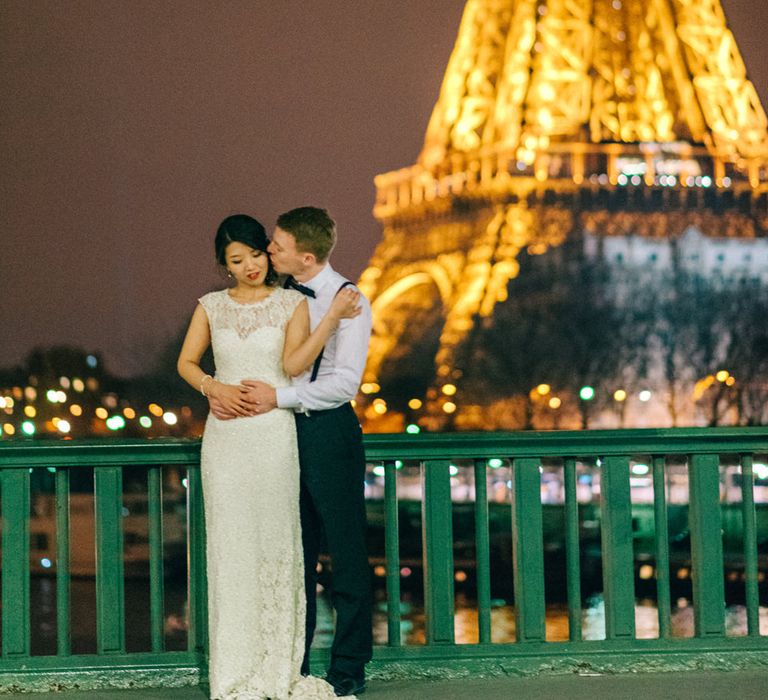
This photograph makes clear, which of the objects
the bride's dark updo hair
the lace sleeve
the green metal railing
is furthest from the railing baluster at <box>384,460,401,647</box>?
the bride's dark updo hair

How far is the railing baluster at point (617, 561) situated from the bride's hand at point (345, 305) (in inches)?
62.3

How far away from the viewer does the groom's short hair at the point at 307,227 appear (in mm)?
6539

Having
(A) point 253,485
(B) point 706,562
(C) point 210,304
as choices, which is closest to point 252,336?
(C) point 210,304

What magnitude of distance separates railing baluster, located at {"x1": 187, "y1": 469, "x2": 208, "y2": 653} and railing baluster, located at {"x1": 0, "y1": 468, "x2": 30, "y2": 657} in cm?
67

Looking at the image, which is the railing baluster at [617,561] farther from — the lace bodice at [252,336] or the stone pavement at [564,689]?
the lace bodice at [252,336]

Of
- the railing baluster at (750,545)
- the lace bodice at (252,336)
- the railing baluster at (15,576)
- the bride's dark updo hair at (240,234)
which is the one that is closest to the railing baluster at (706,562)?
the railing baluster at (750,545)

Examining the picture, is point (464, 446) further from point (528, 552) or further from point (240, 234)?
point (240, 234)

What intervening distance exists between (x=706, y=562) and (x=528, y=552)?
771 millimetres

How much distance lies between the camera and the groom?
21.4 ft

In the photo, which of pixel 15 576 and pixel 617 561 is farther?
pixel 617 561

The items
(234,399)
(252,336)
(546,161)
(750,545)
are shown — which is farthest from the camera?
(546,161)

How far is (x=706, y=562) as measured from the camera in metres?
7.45

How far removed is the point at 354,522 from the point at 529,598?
1.08 meters

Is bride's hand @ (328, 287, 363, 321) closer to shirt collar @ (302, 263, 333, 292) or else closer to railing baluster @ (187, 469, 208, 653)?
shirt collar @ (302, 263, 333, 292)
